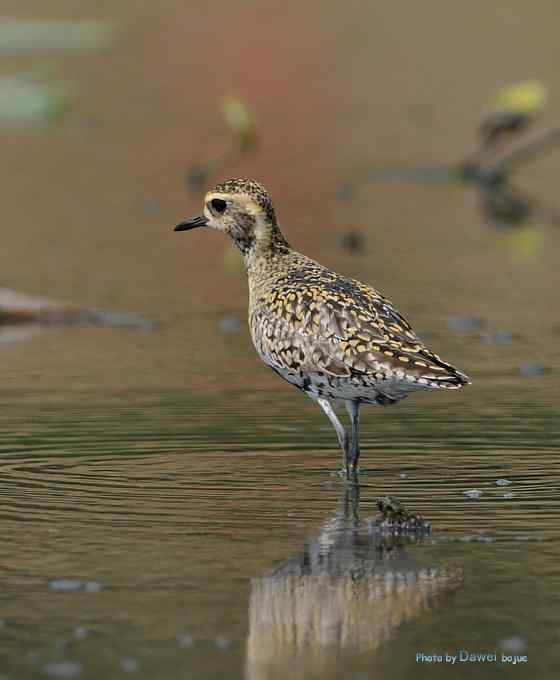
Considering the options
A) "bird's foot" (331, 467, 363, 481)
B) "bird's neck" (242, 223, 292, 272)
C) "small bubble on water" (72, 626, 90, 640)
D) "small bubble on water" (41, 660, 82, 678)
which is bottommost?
"small bubble on water" (41, 660, 82, 678)

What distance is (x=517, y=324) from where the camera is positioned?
13305 mm

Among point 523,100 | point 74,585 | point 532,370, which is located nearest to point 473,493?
point 74,585

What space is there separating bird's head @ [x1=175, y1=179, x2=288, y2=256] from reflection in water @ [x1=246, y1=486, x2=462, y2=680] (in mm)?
2709

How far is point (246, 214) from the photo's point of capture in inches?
369

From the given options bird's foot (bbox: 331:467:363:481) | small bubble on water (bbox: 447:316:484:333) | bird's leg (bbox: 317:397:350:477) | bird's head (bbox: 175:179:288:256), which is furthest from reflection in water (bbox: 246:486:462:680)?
small bubble on water (bbox: 447:316:484:333)

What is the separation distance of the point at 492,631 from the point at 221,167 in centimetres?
1732

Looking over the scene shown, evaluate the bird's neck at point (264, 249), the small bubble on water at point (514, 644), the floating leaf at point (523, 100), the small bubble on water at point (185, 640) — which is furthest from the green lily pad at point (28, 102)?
the floating leaf at point (523, 100)

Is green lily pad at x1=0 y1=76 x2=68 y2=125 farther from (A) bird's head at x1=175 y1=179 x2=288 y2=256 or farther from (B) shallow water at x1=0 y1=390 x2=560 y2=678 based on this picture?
(A) bird's head at x1=175 y1=179 x2=288 y2=256

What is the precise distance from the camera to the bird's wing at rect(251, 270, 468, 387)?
798 centimetres

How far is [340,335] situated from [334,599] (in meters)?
2.48

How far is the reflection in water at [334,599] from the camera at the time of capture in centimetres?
541

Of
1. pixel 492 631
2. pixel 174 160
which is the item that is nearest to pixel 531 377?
pixel 492 631

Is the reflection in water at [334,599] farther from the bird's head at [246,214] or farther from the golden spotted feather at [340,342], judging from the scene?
the bird's head at [246,214]

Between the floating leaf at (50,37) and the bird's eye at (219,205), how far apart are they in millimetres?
5103
